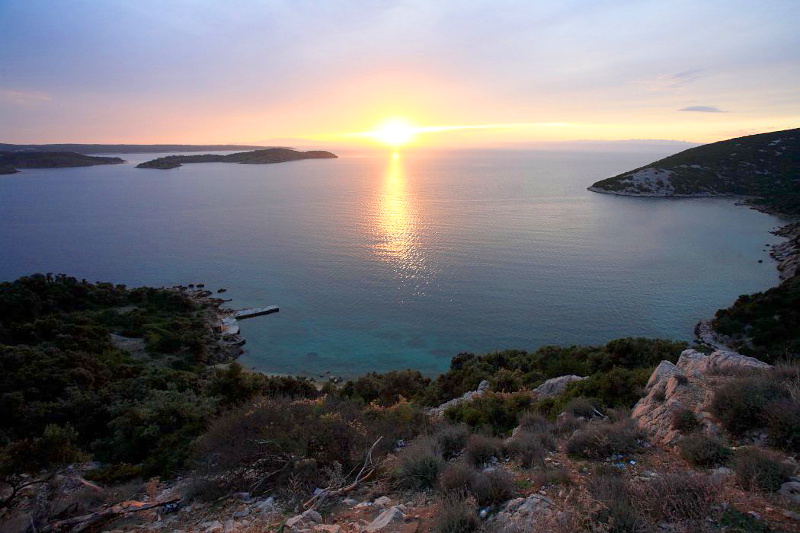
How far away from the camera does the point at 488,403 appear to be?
12242 millimetres

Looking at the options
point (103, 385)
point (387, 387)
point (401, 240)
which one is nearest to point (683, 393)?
point (387, 387)

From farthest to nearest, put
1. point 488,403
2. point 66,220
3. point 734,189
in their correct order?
point 734,189, point 66,220, point 488,403

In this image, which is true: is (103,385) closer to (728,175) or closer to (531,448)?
(531,448)

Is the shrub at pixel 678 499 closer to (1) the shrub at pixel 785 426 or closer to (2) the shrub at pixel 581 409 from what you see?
(1) the shrub at pixel 785 426

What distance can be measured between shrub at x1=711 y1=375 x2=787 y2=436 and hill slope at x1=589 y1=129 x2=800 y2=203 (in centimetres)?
10171

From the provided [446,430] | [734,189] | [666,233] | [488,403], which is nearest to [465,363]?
[488,403]

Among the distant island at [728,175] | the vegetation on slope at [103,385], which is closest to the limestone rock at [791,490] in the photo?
the vegetation on slope at [103,385]

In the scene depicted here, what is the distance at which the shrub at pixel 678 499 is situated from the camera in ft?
14.9

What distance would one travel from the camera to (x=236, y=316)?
35219 millimetres

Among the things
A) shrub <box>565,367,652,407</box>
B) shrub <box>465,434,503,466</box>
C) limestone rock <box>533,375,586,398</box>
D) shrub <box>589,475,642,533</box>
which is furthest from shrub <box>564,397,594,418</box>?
shrub <box>589,475,642,533</box>

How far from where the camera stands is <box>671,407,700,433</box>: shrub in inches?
293

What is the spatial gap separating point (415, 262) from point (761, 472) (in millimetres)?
42627

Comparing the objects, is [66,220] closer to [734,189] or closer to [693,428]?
[693,428]

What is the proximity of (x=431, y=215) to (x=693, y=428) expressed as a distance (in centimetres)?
6722
